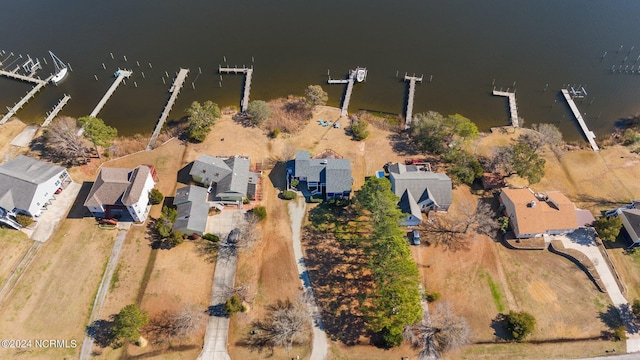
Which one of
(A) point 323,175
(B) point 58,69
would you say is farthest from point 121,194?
(B) point 58,69

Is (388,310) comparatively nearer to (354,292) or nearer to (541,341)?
(354,292)

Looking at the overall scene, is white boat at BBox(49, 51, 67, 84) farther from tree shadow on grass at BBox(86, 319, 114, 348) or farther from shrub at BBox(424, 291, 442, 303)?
shrub at BBox(424, 291, 442, 303)

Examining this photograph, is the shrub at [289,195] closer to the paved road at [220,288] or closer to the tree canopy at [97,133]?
the paved road at [220,288]

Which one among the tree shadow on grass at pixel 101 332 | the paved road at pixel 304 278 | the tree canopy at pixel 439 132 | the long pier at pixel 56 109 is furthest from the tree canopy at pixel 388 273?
the long pier at pixel 56 109

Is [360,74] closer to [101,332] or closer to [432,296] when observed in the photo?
[432,296]

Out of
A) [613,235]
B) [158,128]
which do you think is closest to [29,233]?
[158,128]

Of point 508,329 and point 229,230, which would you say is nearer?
point 508,329

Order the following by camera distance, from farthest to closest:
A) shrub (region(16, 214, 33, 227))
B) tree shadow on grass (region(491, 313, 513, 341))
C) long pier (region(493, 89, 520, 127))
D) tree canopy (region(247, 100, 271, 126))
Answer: long pier (region(493, 89, 520, 127)) → tree canopy (region(247, 100, 271, 126)) → shrub (region(16, 214, 33, 227)) → tree shadow on grass (region(491, 313, 513, 341))

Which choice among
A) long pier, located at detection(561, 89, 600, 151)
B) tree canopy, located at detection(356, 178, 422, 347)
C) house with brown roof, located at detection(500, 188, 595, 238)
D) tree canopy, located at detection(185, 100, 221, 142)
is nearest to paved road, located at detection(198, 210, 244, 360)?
tree canopy, located at detection(185, 100, 221, 142)
